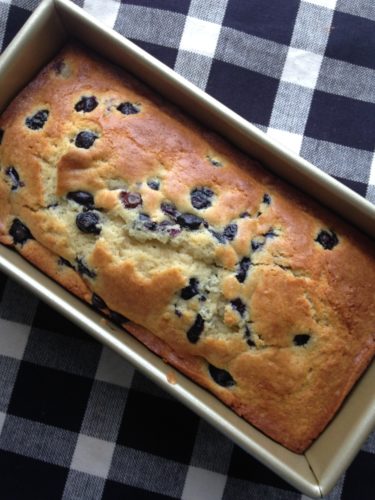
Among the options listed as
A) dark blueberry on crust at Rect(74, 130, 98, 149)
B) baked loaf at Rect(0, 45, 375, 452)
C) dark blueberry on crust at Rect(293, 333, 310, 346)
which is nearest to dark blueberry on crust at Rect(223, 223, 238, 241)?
baked loaf at Rect(0, 45, 375, 452)

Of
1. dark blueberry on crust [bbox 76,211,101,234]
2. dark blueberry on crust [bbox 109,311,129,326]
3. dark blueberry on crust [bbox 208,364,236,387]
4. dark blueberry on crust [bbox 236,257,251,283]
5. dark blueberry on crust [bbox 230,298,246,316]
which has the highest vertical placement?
dark blueberry on crust [bbox 236,257,251,283]

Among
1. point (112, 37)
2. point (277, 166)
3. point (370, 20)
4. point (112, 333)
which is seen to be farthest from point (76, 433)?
point (370, 20)

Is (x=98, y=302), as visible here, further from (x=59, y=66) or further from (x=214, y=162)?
(x=59, y=66)

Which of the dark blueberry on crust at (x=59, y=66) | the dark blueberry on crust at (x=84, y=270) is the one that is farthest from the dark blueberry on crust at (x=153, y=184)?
the dark blueberry on crust at (x=59, y=66)

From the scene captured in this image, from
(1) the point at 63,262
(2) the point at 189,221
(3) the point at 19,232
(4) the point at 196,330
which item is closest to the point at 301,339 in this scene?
(4) the point at 196,330

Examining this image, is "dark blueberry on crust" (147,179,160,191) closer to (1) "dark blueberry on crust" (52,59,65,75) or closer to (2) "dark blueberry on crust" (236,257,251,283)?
(2) "dark blueberry on crust" (236,257,251,283)

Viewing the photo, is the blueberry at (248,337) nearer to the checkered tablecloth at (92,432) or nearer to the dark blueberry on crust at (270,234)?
the dark blueberry on crust at (270,234)
